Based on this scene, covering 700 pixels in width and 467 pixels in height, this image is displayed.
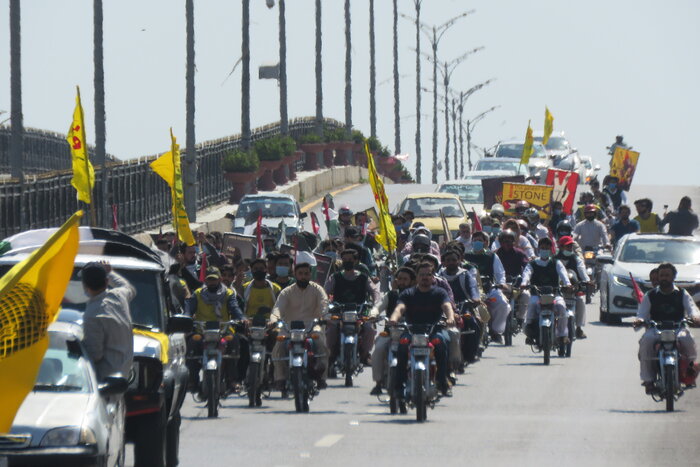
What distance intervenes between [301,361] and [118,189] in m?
28.4

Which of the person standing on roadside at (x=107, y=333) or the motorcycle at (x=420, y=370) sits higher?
the person standing on roadside at (x=107, y=333)

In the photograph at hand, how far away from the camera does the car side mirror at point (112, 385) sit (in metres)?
13.4

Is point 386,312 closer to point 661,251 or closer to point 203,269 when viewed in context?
point 203,269

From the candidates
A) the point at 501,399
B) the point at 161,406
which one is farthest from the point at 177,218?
the point at 161,406

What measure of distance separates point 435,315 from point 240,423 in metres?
2.14

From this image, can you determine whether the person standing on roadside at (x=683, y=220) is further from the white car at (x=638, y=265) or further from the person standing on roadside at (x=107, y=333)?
the person standing on roadside at (x=107, y=333)

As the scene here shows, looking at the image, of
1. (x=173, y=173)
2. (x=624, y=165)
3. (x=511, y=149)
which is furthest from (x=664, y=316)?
(x=511, y=149)

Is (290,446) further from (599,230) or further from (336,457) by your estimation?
(599,230)

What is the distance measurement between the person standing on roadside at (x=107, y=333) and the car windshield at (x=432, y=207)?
2842 cm

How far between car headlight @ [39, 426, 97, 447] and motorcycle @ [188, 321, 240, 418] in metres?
8.09

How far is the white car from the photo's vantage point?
32469mm

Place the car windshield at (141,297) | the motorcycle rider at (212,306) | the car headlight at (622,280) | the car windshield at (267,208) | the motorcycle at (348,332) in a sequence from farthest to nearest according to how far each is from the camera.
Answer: the car windshield at (267,208) < the car headlight at (622,280) < the motorcycle at (348,332) < the motorcycle rider at (212,306) < the car windshield at (141,297)

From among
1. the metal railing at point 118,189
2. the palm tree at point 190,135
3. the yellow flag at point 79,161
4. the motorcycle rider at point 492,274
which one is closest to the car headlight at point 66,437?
the motorcycle rider at point 492,274

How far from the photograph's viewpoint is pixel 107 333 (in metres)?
14.4
